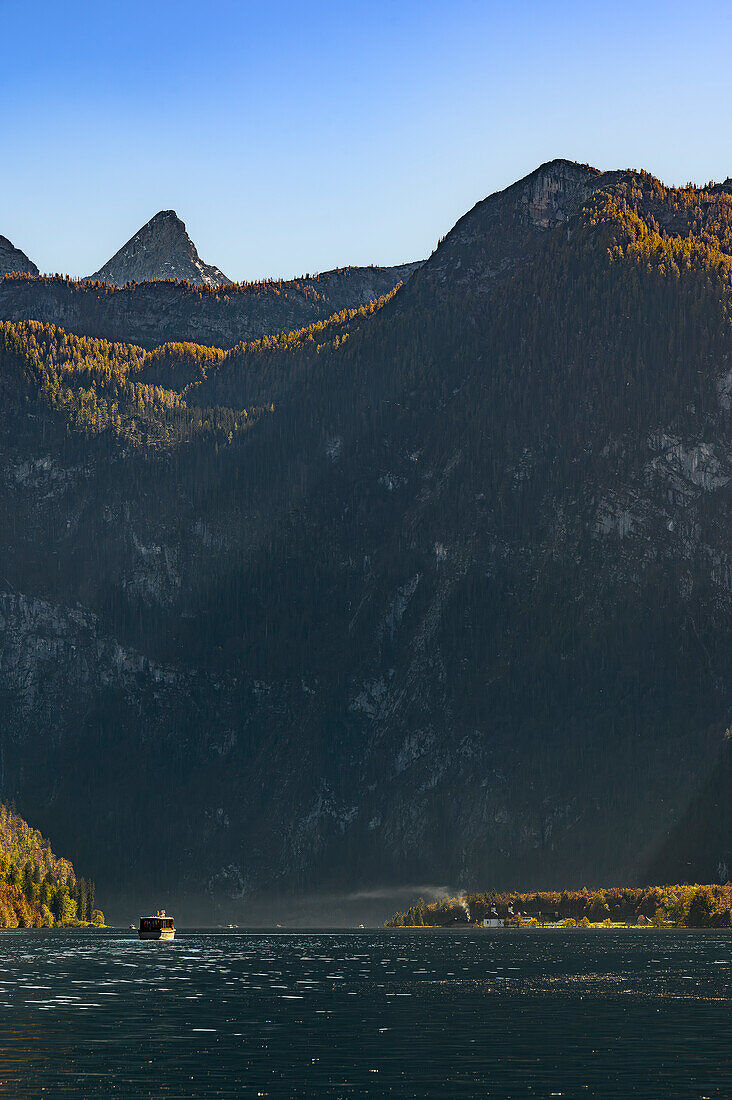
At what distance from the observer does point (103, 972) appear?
191m

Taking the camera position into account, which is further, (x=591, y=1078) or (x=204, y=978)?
(x=204, y=978)

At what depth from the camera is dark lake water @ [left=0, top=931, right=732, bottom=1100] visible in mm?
81625

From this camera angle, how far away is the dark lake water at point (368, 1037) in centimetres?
8162

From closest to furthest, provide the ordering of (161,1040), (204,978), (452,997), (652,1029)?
(161,1040) → (652,1029) → (452,997) → (204,978)

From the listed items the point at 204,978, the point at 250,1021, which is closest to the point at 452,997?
the point at 250,1021

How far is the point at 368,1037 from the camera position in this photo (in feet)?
343

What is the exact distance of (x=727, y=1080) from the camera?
3265 inches

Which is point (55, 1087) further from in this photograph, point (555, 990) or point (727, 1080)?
point (555, 990)

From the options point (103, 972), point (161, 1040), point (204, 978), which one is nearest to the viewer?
point (161, 1040)

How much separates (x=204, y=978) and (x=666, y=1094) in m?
104

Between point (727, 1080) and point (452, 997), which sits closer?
point (727, 1080)

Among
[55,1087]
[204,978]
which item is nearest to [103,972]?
[204,978]

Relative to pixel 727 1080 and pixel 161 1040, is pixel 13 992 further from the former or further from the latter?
pixel 727 1080

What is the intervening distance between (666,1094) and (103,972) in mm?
121985
